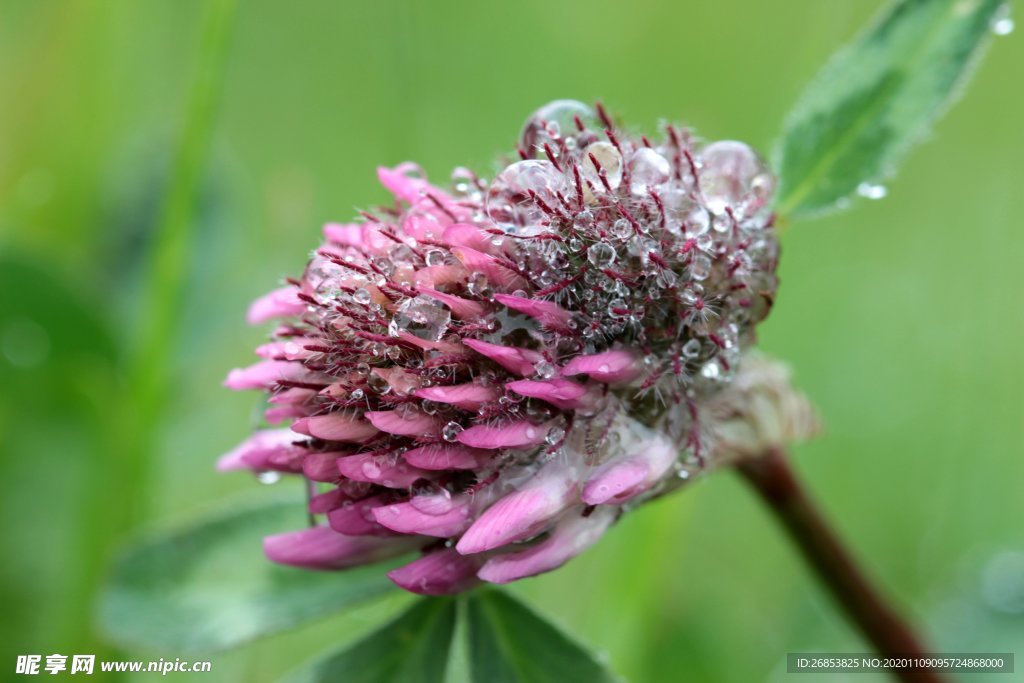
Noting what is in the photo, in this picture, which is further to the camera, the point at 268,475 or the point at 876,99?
the point at 876,99

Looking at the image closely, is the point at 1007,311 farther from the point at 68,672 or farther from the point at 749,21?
the point at 68,672

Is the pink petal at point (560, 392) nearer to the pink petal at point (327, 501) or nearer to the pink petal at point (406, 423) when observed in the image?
the pink petal at point (406, 423)

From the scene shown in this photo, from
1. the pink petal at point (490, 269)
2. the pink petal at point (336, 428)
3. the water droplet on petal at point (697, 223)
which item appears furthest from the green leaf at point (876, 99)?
the pink petal at point (336, 428)

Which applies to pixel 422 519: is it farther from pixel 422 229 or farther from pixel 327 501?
pixel 422 229

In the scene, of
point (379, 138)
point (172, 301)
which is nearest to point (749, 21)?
point (379, 138)

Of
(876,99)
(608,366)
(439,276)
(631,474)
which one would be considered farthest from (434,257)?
(876,99)

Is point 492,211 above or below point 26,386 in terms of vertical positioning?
below

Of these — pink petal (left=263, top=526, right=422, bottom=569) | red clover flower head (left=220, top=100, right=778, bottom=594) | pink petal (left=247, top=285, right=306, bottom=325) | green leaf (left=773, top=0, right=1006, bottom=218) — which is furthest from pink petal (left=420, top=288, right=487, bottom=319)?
green leaf (left=773, top=0, right=1006, bottom=218)
